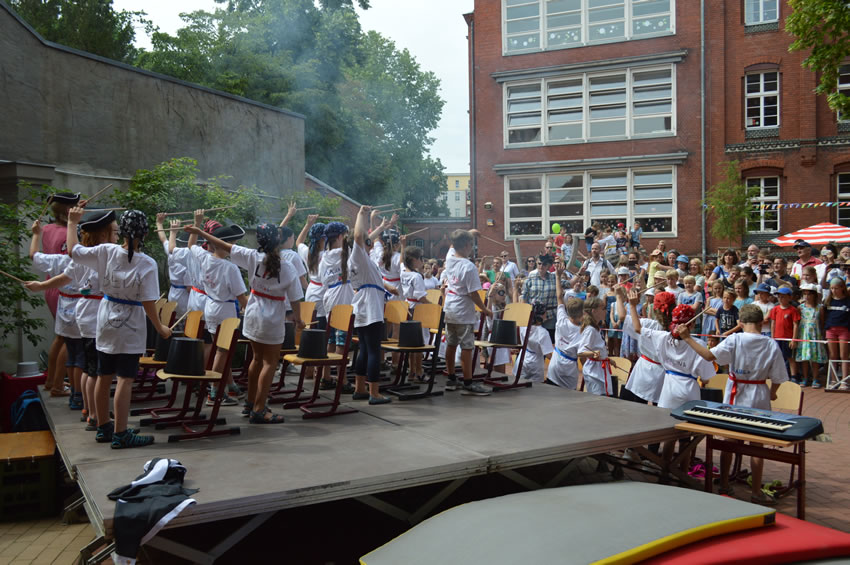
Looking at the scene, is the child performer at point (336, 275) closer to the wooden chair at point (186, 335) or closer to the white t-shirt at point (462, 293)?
the white t-shirt at point (462, 293)

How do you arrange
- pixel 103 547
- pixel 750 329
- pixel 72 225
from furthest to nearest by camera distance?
pixel 750 329
pixel 72 225
pixel 103 547

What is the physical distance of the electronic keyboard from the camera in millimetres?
4664

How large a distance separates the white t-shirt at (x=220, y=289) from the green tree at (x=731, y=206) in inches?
737

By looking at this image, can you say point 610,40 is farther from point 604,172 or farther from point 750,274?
point 750,274

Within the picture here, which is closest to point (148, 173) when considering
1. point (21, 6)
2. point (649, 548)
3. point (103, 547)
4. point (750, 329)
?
point (103, 547)

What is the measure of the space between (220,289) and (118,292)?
213 cm

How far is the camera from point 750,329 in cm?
607

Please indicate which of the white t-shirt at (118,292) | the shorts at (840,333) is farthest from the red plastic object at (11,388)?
the shorts at (840,333)

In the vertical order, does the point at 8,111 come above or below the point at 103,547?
above

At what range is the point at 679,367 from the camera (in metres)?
6.38

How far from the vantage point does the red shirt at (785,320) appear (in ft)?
36.9

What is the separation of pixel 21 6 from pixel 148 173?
25.4m

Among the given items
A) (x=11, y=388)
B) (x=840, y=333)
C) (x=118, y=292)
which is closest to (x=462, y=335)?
(x=118, y=292)

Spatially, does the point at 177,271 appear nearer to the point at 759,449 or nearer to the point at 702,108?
the point at 759,449
